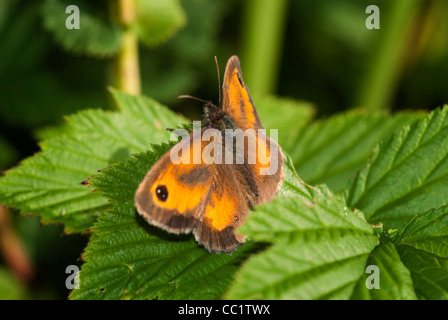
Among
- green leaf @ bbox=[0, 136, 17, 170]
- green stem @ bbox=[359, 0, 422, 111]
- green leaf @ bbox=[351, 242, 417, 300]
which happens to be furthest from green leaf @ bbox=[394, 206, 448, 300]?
green stem @ bbox=[359, 0, 422, 111]

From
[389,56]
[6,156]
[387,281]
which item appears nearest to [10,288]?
[6,156]

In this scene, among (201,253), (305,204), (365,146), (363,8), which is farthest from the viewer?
(363,8)

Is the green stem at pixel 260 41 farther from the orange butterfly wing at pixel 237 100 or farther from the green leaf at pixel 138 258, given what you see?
the green leaf at pixel 138 258

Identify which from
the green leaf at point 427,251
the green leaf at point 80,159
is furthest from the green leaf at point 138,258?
the green leaf at point 427,251

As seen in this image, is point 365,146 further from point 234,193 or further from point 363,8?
point 363,8

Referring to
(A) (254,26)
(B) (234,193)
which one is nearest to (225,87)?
(B) (234,193)
